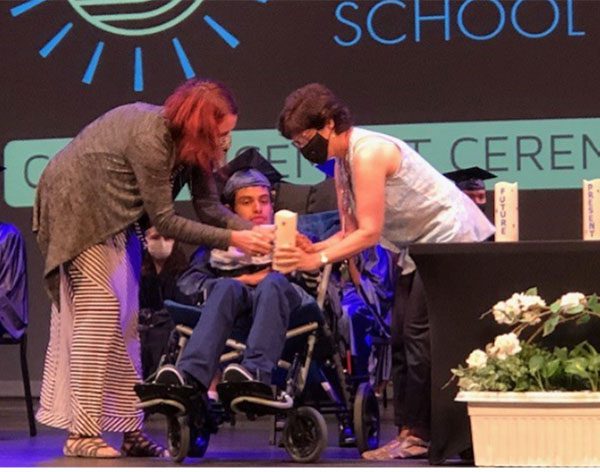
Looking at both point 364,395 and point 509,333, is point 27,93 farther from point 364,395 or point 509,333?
point 509,333

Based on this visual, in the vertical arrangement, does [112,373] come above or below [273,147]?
below

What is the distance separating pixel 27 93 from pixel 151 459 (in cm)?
352

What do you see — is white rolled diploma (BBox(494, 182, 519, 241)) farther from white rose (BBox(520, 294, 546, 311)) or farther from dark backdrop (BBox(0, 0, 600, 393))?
dark backdrop (BBox(0, 0, 600, 393))

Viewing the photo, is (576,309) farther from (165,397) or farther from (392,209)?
(165,397)

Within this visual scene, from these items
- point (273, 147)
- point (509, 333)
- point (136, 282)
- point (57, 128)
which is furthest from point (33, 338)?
point (509, 333)

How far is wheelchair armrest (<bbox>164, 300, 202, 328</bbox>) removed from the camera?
Answer: 445cm

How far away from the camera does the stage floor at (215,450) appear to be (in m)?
4.11

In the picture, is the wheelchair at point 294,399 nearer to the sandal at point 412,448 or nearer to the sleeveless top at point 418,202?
the sandal at point 412,448

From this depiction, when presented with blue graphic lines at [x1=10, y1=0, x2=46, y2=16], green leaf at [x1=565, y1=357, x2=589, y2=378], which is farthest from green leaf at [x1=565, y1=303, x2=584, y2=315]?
blue graphic lines at [x1=10, y1=0, x2=46, y2=16]

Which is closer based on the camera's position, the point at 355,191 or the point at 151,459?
the point at 355,191

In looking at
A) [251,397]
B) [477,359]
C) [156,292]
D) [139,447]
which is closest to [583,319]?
[477,359]

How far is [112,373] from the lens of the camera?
14.4 ft

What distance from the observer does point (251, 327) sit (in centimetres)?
428

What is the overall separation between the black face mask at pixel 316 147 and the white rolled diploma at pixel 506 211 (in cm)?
62
